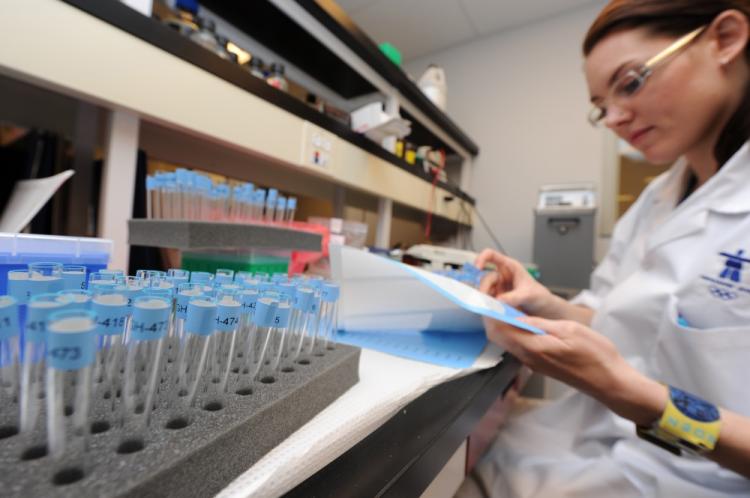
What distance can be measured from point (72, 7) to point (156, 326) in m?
0.72

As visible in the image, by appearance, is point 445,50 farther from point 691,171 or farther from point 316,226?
point 316,226

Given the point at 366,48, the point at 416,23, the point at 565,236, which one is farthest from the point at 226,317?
the point at 416,23

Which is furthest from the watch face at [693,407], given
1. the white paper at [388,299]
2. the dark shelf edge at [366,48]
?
the dark shelf edge at [366,48]

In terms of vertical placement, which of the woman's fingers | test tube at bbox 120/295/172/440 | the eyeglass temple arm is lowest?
test tube at bbox 120/295/172/440

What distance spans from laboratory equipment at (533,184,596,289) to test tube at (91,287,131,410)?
7.27 ft

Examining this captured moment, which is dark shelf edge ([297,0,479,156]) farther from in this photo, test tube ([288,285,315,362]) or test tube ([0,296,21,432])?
test tube ([0,296,21,432])

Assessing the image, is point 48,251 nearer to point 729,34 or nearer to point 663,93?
point 663,93

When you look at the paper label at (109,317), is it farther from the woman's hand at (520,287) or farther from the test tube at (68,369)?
the woman's hand at (520,287)

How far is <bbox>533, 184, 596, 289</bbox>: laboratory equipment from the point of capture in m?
2.00

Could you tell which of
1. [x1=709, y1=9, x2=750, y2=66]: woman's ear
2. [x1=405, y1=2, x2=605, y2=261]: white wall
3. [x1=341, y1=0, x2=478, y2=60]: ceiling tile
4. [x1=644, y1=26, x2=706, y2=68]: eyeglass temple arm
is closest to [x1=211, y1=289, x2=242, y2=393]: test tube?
[x1=644, y1=26, x2=706, y2=68]: eyeglass temple arm

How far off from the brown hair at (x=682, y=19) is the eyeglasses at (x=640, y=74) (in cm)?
2

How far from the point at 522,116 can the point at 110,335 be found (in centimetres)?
291

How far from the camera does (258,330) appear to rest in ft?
1.12

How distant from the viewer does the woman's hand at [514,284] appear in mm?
849
